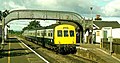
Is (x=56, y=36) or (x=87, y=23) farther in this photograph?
(x=87, y=23)

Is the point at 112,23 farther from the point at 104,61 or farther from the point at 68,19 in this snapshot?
the point at 104,61

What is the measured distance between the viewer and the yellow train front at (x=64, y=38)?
2775 centimetres

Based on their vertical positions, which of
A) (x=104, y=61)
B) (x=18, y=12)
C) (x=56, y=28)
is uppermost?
(x=18, y=12)

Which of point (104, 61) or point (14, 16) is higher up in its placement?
point (14, 16)

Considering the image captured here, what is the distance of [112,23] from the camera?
178ft

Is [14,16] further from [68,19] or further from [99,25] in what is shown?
[99,25]

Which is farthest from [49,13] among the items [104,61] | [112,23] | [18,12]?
[104,61]

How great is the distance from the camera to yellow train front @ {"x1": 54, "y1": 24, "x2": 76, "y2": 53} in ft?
91.0

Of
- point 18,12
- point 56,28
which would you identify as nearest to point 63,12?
point 18,12

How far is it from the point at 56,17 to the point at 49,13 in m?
1.49

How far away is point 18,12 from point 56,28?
21.0 metres

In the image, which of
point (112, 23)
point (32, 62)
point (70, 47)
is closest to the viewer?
point (32, 62)

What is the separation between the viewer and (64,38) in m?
28.0

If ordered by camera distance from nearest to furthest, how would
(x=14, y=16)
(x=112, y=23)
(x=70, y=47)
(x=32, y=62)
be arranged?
1. (x=32, y=62)
2. (x=70, y=47)
3. (x=14, y=16)
4. (x=112, y=23)
